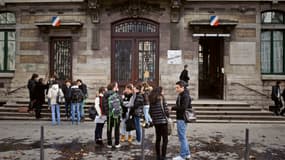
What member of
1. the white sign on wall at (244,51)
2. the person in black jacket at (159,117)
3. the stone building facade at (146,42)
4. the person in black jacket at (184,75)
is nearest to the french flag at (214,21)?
the stone building facade at (146,42)

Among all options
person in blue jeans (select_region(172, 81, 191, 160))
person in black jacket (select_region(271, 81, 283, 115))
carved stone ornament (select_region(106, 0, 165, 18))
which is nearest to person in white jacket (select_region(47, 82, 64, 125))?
carved stone ornament (select_region(106, 0, 165, 18))

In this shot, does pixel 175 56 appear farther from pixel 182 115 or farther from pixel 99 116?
pixel 182 115

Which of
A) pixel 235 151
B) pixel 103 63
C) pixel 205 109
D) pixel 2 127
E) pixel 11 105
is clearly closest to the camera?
pixel 235 151

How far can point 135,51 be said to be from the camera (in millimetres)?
18734

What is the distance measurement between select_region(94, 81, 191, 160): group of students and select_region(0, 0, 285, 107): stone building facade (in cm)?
762

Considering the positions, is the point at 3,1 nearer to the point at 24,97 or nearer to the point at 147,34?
the point at 24,97

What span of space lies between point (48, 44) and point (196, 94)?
26.8 ft

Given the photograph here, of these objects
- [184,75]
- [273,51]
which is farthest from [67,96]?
[273,51]

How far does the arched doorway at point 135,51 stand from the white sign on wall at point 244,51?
3.98 meters

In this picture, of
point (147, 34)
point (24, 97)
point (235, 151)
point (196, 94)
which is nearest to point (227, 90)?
point (196, 94)

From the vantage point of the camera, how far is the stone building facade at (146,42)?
59.7 feet

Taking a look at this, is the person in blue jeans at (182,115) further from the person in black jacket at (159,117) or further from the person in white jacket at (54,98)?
the person in white jacket at (54,98)

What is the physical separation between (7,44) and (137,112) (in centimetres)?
1236

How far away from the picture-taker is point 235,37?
18203 millimetres
